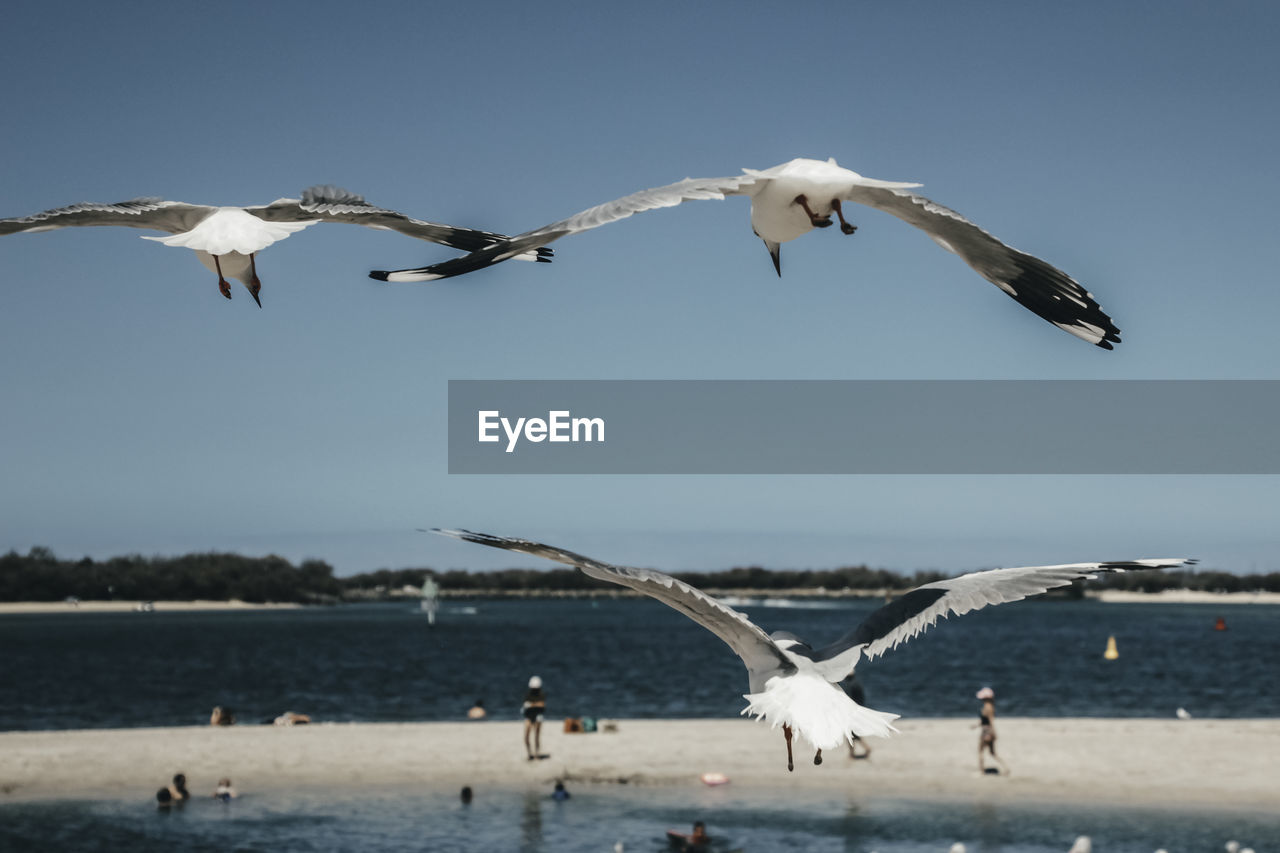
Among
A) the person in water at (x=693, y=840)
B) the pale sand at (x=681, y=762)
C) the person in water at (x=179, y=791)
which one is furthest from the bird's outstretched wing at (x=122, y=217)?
the pale sand at (x=681, y=762)

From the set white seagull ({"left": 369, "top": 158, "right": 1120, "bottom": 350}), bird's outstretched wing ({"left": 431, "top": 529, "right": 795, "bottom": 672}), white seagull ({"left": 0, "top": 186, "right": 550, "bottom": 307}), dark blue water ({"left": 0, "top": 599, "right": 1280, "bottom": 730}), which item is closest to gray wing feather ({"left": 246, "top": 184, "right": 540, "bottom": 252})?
white seagull ({"left": 0, "top": 186, "right": 550, "bottom": 307})

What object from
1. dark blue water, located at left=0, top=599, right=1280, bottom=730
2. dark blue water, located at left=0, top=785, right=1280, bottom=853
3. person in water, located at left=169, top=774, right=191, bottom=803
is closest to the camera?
dark blue water, located at left=0, top=785, right=1280, bottom=853

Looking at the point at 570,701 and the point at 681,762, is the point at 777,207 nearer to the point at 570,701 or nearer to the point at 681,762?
the point at 681,762

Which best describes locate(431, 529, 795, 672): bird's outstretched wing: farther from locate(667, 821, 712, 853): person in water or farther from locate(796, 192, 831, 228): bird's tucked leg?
locate(667, 821, 712, 853): person in water

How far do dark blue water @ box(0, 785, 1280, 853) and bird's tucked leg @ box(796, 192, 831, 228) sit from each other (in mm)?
18095

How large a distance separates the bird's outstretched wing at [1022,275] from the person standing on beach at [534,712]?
20.2m

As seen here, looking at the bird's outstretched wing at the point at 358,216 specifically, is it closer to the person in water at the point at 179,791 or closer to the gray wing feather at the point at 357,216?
the gray wing feather at the point at 357,216

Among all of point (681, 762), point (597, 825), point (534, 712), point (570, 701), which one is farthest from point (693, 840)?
point (570, 701)

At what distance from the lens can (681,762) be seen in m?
28.2

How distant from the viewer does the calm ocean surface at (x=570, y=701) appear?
21719mm

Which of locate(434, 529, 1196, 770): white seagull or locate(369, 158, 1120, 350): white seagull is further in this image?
locate(369, 158, 1120, 350): white seagull

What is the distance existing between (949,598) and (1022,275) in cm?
126

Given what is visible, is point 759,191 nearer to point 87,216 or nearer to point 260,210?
point 260,210

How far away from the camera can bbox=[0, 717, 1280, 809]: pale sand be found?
2533cm
